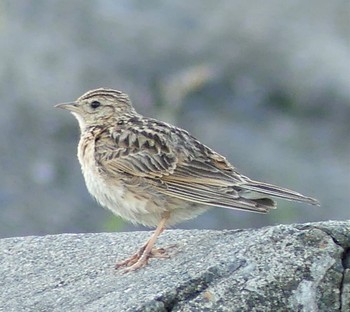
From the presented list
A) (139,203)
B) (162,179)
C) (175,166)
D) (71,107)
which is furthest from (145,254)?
(71,107)

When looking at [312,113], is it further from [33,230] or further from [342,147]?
[33,230]

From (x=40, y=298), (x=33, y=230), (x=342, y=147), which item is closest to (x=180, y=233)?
(x=40, y=298)

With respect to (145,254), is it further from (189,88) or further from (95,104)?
(189,88)

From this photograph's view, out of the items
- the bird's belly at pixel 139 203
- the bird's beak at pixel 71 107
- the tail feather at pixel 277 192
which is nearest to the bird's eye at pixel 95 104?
the bird's beak at pixel 71 107

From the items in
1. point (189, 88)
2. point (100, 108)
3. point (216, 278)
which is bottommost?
point (216, 278)

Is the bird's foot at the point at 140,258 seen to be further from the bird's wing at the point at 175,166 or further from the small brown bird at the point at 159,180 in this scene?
the bird's wing at the point at 175,166
